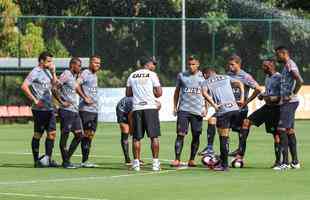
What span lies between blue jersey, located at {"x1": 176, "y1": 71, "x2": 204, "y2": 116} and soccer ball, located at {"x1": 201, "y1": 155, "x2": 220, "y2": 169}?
82cm

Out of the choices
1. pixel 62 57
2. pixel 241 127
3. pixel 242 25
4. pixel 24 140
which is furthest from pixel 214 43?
pixel 241 127

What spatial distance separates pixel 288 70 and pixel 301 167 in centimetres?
180

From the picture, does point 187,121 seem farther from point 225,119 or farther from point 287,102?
point 287,102

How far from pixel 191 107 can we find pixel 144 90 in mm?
1527

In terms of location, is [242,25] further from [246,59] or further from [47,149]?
[47,149]

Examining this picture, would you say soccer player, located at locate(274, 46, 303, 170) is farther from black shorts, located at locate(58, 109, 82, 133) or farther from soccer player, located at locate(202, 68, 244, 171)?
black shorts, located at locate(58, 109, 82, 133)

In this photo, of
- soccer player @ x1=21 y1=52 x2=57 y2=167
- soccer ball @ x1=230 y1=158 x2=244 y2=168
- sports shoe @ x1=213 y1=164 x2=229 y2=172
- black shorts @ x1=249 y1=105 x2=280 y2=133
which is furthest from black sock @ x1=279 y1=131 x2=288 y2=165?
soccer player @ x1=21 y1=52 x2=57 y2=167

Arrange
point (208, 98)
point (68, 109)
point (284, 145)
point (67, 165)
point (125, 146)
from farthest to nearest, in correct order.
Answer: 1. point (125, 146)
2. point (68, 109)
3. point (67, 165)
4. point (284, 145)
5. point (208, 98)

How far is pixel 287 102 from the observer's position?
20.6 metres

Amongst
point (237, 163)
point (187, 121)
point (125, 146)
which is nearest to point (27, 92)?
point (125, 146)

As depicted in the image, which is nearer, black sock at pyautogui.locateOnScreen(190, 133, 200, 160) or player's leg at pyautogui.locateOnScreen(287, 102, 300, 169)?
player's leg at pyautogui.locateOnScreen(287, 102, 300, 169)

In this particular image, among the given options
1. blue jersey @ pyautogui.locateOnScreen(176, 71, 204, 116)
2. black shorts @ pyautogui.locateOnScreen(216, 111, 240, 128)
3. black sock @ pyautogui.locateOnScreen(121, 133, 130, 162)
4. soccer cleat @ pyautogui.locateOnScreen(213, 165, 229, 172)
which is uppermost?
blue jersey @ pyautogui.locateOnScreen(176, 71, 204, 116)

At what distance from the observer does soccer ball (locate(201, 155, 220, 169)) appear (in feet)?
67.9

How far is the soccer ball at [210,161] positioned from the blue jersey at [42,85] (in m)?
2.94
